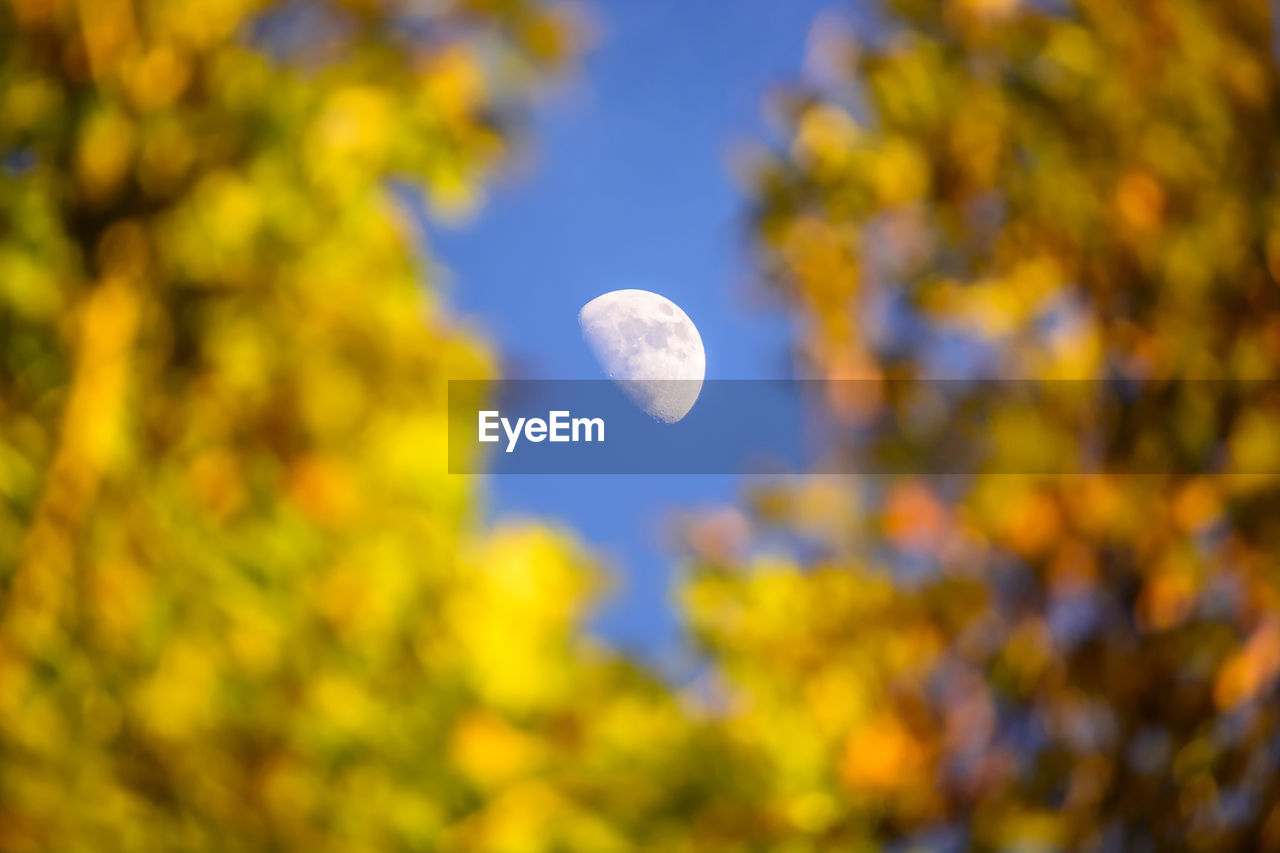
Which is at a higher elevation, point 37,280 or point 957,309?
point 37,280

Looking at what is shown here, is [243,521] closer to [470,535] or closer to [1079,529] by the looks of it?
[470,535]

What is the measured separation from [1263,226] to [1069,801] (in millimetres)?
1115

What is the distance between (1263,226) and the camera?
180cm

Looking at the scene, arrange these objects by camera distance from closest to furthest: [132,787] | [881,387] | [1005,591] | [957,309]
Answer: [132,787] → [1005,591] → [881,387] → [957,309]

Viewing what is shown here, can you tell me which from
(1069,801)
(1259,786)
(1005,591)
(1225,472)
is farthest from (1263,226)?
(1069,801)

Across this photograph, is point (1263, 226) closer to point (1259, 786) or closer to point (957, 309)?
point (957, 309)

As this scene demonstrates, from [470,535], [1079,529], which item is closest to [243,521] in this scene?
[470,535]

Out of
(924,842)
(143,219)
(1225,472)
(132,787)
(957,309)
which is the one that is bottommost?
(924,842)

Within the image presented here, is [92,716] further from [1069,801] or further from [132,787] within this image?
[1069,801]

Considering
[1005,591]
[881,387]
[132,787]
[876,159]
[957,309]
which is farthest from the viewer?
[876,159]

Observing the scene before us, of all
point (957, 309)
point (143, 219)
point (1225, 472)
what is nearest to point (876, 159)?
point (957, 309)

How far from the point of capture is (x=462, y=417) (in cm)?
182

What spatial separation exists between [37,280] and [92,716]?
77 cm

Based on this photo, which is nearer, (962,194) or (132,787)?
(132,787)
